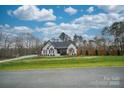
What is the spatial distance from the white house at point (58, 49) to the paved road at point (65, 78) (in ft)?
1.11

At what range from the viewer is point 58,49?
7.21m

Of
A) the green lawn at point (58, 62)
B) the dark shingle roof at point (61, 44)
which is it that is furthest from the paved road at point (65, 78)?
the dark shingle roof at point (61, 44)

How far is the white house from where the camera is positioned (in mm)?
7180

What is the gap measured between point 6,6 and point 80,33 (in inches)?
58.9

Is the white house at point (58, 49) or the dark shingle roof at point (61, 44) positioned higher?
the dark shingle roof at point (61, 44)

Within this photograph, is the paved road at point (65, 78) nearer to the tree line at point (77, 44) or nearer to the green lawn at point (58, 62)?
the green lawn at point (58, 62)

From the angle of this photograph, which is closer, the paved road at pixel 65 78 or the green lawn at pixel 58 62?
the paved road at pixel 65 78

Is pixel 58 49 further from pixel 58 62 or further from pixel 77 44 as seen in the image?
pixel 77 44

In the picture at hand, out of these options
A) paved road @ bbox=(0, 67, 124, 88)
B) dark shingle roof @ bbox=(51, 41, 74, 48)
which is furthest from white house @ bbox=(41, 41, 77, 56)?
paved road @ bbox=(0, 67, 124, 88)

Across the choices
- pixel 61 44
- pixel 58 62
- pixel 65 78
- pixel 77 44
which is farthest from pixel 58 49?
pixel 65 78

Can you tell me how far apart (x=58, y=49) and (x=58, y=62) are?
9.9 inches

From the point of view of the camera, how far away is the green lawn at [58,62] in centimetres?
715
